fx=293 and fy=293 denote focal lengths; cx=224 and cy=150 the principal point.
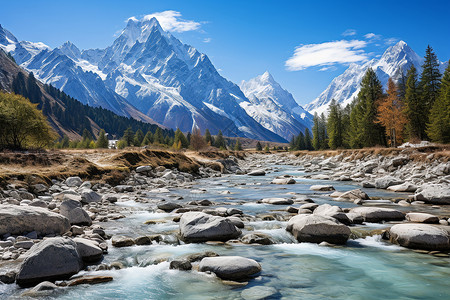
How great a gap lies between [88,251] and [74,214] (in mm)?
4472

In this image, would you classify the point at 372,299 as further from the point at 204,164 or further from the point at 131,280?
the point at 204,164

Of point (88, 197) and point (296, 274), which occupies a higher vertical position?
point (88, 197)

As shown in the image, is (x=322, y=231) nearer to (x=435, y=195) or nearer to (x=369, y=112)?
(x=435, y=195)

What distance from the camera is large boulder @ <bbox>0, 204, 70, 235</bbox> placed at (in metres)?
9.95

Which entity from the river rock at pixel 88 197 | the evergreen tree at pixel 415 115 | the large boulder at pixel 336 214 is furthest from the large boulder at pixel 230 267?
the evergreen tree at pixel 415 115

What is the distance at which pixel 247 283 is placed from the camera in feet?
24.7

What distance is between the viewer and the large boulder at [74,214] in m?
12.4

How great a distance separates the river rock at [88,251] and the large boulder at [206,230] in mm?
3145

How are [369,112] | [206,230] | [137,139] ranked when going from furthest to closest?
1. [137,139]
2. [369,112]
3. [206,230]

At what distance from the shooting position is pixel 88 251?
28.4 feet

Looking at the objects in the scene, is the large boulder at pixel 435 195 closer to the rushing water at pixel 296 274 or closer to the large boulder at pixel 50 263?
the rushing water at pixel 296 274

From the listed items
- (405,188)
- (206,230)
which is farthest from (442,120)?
(206,230)

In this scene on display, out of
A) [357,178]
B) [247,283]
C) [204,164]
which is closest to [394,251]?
[247,283]

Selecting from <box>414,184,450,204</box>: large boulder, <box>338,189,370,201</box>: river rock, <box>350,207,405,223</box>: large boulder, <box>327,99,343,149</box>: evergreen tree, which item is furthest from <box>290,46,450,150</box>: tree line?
<box>350,207,405,223</box>: large boulder
